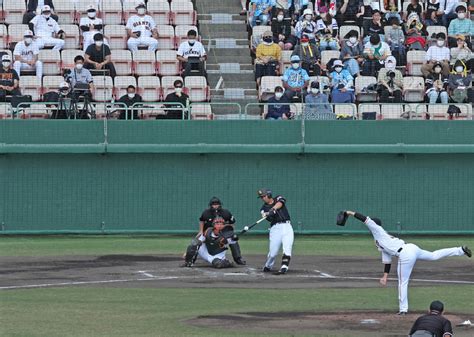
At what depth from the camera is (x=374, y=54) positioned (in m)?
33.8

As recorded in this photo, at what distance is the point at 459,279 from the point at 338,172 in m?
7.81

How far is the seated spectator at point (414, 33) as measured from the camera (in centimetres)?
3456

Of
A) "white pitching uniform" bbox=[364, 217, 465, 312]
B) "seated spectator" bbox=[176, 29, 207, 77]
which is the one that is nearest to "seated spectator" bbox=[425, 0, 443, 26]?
"seated spectator" bbox=[176, 29, 207, 77]

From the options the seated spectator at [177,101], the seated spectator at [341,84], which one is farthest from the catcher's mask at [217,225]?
the seated spectator at [341,84]

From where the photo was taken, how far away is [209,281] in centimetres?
2352

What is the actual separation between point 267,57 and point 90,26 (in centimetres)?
465

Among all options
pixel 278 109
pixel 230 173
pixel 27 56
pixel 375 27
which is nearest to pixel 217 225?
pixel 230 173

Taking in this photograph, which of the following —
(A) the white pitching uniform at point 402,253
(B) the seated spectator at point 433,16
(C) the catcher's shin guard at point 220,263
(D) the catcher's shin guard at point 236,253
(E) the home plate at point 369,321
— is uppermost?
(B) the seated spectator at point 433,16

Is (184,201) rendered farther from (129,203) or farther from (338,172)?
(338,172)

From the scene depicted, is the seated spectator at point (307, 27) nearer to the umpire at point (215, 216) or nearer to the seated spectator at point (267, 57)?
the seated spectator at point (267, 57)

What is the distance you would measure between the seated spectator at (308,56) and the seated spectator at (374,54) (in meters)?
1.25

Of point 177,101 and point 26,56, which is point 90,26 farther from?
point 177,101

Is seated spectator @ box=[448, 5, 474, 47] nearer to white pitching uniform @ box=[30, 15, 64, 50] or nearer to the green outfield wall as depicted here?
the green outfield wall

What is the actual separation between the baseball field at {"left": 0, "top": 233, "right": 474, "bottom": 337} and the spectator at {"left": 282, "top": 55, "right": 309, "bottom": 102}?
4.04 meters
